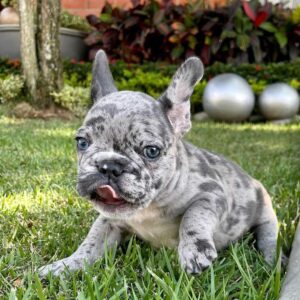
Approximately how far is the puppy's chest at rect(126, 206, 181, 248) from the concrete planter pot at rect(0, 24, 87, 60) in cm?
987

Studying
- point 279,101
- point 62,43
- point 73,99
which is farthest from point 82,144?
point 62,43

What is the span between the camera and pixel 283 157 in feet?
21.3

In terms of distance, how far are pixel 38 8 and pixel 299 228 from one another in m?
7.73

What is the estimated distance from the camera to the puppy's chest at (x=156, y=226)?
286cm

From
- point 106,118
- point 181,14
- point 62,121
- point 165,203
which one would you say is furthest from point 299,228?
point 181,14

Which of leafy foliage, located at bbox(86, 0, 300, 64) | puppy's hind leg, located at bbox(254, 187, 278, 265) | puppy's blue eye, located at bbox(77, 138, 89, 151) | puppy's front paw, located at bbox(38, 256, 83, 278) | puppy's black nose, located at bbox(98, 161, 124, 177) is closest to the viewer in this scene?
puppy's black nose, located at bbox(98, 161, 124, 177)

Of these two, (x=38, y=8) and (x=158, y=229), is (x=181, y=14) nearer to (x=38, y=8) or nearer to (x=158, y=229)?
(x=38, y=8)

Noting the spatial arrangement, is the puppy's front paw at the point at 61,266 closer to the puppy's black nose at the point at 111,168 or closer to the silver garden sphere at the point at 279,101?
the puppy's black nose at the point at 111,168

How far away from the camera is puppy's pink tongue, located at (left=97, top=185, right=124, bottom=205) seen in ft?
8.18

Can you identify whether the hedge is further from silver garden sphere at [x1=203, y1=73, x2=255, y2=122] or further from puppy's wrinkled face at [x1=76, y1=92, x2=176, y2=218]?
puppy's wrinkled face at [x1=76, y1=92, x2=176, y2=218]

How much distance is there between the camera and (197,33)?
11.7m

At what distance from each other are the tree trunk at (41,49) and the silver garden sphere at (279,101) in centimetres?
395

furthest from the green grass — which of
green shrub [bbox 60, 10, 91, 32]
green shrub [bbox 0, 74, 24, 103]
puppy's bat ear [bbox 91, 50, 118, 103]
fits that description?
green shrub [bbox 60, 10, 91, 32]

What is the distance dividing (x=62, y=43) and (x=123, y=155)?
10303 mm
